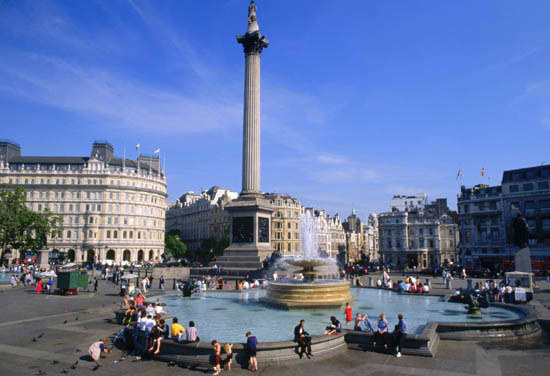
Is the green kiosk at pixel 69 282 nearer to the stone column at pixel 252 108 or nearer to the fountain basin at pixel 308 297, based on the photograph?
the fountain basin at pixel 308 297

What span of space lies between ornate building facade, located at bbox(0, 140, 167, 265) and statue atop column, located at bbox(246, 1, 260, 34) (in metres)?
52.9

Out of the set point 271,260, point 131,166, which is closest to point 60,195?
point 131,166

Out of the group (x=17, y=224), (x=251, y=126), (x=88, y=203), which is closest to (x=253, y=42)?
(x=251, y=126)

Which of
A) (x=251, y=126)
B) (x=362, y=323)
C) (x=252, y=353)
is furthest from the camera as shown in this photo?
(x=251, y=126)

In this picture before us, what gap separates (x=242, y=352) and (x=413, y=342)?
17.1 ft

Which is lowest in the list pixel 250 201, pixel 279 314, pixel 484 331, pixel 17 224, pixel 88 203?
pixel 279 314

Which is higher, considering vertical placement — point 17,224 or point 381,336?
point 17,224

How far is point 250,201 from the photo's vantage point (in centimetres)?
4094

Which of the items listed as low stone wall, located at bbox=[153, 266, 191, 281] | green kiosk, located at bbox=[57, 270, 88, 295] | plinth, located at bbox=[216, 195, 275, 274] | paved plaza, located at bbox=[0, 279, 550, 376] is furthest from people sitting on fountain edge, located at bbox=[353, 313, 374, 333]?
low stone wall, located at bbox=[153, 266, 191, 281]

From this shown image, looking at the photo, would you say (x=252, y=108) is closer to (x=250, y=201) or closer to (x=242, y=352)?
(x=250, y=201)

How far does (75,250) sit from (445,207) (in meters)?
102

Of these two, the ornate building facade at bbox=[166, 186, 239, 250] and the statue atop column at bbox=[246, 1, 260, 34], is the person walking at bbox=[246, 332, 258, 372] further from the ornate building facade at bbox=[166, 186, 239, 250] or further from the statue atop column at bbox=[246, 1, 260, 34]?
the ornate building facade at bbox=[166, 186, 239, 250]

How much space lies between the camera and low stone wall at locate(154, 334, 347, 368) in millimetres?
10289

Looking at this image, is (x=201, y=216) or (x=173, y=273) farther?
(x=201, y=216)
